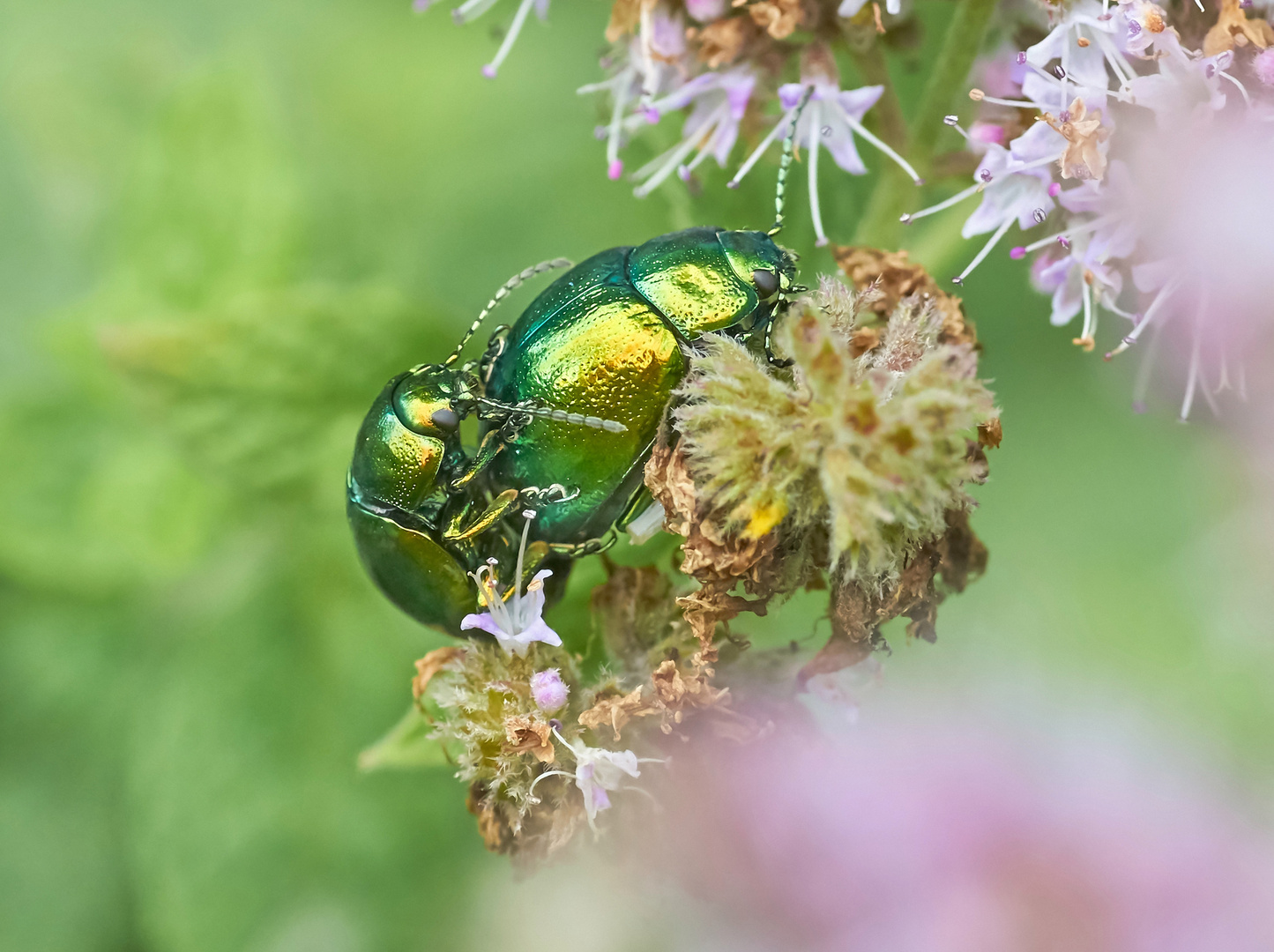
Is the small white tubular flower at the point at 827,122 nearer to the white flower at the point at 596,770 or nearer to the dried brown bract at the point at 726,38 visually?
the dried brown bract at the point at 726,38

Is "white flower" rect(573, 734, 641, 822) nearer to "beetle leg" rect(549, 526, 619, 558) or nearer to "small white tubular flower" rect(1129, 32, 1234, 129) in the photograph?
"beetle leg" rect(549, 526, 619, 558)

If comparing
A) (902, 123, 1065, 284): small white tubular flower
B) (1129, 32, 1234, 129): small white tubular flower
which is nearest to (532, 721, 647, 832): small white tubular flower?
(902, 123, 1065, 284): small white tubular flower

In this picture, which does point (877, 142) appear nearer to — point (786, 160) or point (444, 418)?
point (786, 160)

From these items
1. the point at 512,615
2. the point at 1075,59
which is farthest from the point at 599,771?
the point at 1075,59

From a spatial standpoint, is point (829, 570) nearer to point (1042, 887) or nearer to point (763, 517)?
point (763, 517)

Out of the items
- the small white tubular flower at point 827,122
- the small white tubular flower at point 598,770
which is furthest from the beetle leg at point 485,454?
the small white tubular flower at point 827,122

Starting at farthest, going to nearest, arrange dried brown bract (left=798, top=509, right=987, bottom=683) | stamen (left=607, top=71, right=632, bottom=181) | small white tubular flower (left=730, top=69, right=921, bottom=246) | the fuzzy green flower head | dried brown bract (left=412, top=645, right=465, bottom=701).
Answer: stamen (left=607, top=71, right=632, bottom=181), small white tubular flower (left=730, top=69, right=921, bottom=246), dried brown bract (left=412, top=645, right=465, bottom=701), dried brown bract (left=798, top=509, right=987, bottom=683), the fuzzy green flower head

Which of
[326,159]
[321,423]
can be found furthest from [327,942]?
[326,159]

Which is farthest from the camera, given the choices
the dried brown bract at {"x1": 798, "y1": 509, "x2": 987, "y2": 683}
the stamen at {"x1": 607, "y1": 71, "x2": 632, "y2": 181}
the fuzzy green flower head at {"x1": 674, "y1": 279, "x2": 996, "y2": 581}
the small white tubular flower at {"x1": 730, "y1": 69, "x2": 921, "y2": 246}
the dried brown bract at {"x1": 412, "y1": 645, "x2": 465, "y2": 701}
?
the stamen at {"x1": 607, "y1": 71, "x2": 632, "y2": 181}
